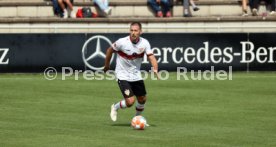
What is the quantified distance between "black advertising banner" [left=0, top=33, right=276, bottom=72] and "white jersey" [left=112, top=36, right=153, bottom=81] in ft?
43.9

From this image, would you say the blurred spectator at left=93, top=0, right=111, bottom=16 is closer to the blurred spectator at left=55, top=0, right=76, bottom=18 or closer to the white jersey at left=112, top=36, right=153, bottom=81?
the blurred spectator at left=55, top=0, right=76, bottom=18

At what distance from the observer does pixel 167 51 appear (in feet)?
100

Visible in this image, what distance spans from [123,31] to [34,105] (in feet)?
34.9

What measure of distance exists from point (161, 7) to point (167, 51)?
3503 millimetres

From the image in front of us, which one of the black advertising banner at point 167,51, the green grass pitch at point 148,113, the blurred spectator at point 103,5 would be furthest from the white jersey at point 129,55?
the blurred spectator at point 103,5

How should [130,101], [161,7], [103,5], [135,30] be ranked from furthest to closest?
[161,7] < [103,5] < [130,101] < [135,30]

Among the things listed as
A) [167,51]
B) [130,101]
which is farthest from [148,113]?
[167,51]

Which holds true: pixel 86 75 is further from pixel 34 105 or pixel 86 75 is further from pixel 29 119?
pixel 29 119

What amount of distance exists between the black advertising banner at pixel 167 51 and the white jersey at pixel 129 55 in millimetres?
13384

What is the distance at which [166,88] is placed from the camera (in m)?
26.0

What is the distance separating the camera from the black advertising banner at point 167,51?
30.3 meters

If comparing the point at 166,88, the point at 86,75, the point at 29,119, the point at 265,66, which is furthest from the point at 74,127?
the point at 265,66

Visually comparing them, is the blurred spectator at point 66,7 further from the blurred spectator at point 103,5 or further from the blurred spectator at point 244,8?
the blurred spectator at point 244,8

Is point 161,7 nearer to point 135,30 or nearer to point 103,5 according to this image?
point 103,5
